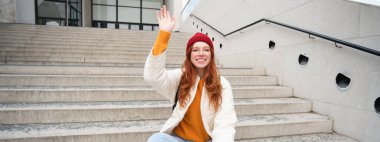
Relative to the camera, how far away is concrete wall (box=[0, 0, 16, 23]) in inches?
310

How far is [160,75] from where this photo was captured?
1.27 m

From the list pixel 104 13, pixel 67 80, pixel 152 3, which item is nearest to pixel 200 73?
pixel 67 80

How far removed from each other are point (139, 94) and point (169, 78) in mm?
1509

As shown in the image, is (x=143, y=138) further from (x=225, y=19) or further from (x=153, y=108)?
(x=225, y=19)

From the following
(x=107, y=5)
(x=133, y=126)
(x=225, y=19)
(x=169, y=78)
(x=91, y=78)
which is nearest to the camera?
(x=169, y=78)

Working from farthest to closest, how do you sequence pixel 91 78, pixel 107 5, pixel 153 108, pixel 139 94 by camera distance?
pixel 107 5
pixel 91 78
pixel 139 94
pixel 153 108

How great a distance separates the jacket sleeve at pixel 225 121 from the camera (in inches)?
49.1

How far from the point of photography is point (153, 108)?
2432mm

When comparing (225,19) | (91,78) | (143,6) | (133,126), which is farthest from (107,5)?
(133,126)

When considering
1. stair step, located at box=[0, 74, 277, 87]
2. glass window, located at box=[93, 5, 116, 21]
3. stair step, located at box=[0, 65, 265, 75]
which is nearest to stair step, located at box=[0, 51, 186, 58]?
stair step, located at box=[0, 65, 265, 75]

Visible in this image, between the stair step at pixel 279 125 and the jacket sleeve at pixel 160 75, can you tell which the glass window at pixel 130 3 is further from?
the jacket sleeve at pixel 160 75

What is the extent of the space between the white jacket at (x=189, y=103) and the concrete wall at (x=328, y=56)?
1.70m

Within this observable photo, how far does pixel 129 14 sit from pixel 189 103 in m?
Answer: 18.4

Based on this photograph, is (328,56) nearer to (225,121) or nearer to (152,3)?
(225,121)
